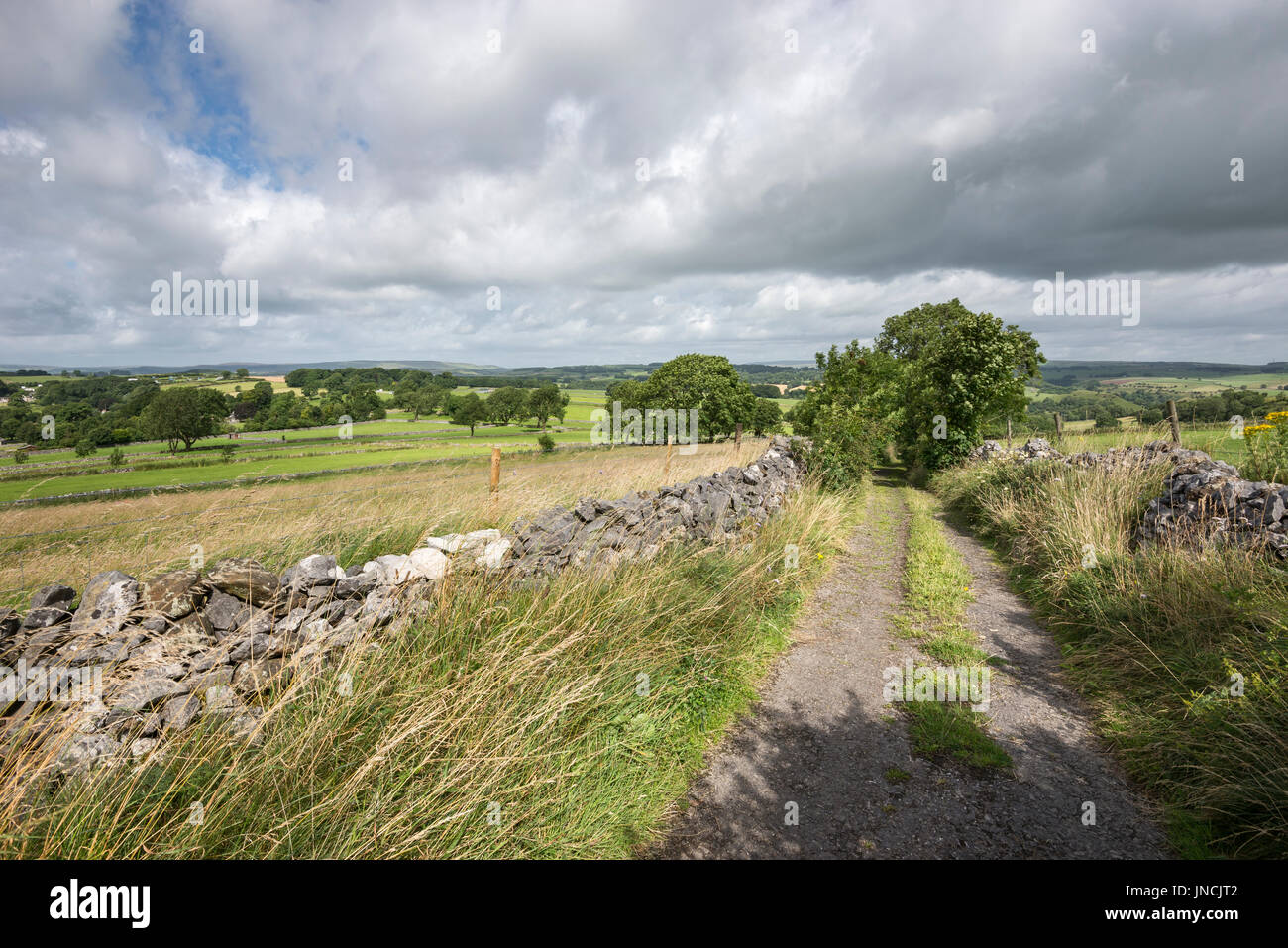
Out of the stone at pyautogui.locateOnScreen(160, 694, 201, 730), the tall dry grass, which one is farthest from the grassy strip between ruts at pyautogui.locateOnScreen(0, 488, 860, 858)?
the tall dry grass

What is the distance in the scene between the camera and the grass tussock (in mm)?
3078

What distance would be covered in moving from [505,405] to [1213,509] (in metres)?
85.5

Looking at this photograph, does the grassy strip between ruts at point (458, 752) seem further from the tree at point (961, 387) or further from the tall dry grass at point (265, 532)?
the tree at point (961, 387)

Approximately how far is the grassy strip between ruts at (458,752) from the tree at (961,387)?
14935mm

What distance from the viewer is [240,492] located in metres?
8.48

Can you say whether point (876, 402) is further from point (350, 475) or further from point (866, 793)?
point (350, 475)

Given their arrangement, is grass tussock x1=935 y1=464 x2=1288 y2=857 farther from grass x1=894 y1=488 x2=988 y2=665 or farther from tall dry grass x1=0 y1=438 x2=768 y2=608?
tall dry grass x1=0 y1=438 x2=768 y2=608

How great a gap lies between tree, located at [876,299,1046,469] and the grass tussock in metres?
9.66

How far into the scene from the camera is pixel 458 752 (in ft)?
9.85

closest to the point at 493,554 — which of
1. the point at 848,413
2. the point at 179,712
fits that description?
the point at 179,712

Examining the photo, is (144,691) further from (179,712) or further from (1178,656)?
(1178,656)

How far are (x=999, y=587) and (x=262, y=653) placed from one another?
874 cm

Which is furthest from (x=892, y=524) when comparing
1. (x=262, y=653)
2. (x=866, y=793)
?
(x=262, y=653)
